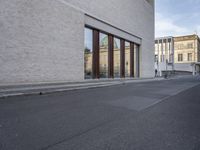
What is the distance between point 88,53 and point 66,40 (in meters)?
3.58

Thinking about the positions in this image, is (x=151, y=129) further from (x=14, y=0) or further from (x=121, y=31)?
(x=121, y=31)

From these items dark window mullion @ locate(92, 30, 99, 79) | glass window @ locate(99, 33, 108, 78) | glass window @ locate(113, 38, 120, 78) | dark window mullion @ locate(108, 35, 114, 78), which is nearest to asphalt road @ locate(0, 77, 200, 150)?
dark window mullion @ locate(92, 30, 99, 79)

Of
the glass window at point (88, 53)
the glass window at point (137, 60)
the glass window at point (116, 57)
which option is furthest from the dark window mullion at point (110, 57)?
the glass window at point (137, 60)

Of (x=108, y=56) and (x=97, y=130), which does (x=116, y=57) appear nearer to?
(x=108, y=56)

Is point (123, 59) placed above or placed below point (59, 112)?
above

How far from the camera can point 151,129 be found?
361cm

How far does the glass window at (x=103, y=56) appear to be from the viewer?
1819cm

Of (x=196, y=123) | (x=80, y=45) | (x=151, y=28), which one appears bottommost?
(x=196, y=123)

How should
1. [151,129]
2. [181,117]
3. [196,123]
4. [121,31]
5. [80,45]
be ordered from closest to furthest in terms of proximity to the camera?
[151,129] < [196,123] < [181,117] < [80,45] < [121,31]

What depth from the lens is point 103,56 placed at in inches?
735

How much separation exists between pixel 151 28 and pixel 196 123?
27730 mm

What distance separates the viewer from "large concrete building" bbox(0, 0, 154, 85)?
10073 mm

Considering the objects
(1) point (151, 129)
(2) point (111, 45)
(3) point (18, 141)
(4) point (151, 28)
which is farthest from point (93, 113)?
(4) point (151, 28)

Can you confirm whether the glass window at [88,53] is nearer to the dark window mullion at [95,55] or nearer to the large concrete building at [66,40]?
the large concrete building at [66,40]
